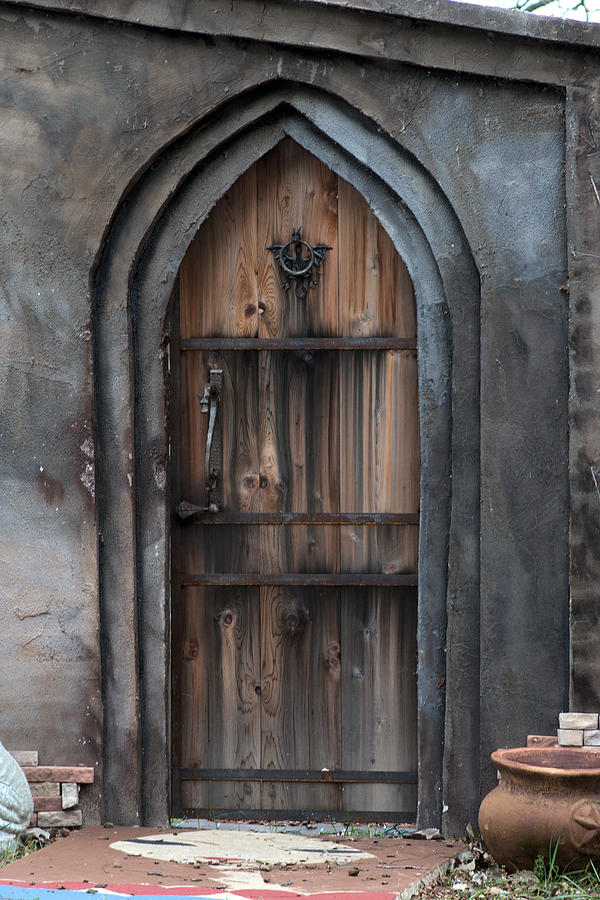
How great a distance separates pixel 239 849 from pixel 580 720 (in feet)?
4.36

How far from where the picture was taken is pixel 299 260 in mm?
4250

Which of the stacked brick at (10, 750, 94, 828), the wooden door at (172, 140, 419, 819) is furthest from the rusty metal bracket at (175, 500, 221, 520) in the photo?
the stacked brick at (10, 750, 94, 828)

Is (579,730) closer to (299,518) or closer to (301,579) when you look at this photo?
(301,579)

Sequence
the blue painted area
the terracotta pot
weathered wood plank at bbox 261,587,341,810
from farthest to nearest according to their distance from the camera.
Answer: weathered wood plank at bbox 261,587,341,810 → the terracotta pot → the blue painted area

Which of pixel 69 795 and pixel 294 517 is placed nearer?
pixel 69 795

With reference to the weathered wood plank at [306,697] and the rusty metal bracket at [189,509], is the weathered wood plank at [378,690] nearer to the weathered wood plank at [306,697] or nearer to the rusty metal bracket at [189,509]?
the weathered wood plank at [306,697]

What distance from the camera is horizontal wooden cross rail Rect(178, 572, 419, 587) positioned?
13.8 feet

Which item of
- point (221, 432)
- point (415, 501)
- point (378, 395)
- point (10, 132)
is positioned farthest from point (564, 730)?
point (10, 132)

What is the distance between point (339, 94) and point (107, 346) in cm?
131

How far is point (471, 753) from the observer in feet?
13.1

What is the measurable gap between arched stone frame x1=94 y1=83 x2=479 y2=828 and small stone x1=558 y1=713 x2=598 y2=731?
347 millimetres

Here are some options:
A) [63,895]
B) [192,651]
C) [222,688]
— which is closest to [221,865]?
[63,895]

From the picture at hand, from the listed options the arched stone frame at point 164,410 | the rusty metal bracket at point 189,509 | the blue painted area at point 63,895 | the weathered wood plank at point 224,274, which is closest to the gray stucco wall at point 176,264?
the arched stone frame at point 164,410

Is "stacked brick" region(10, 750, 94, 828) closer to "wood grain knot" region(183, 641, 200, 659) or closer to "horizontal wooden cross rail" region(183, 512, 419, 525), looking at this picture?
"wood grain knot" region(183, 641, 200, 659)
